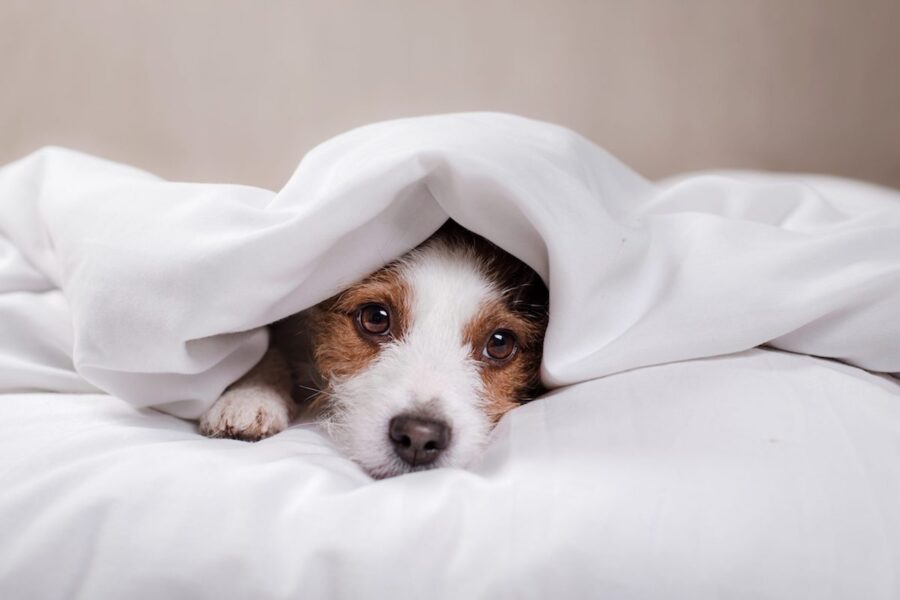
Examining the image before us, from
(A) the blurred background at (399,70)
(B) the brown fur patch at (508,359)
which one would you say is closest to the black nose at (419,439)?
(B) the brown fur patch at (508,359)

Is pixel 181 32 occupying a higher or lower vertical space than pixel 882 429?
higher

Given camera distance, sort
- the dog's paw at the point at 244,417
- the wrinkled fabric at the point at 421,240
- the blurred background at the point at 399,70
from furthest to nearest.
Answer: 1. the blurred background at the point at 399,70
2. the dog's paw at the point at 244,417
3. the wrinkled fabric at the point at 421,240

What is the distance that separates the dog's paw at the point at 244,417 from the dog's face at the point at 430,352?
0.27 ft

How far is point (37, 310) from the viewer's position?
Result: 120cm

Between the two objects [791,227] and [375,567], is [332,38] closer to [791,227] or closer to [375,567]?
[791,227]

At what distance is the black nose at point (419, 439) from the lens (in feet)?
3.44

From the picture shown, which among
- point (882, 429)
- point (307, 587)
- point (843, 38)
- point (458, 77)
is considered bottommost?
point (307, 587)

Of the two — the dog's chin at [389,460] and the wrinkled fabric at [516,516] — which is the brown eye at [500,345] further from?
the wrinkled fabric at [516,516]

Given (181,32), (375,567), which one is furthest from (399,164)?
(181,32)

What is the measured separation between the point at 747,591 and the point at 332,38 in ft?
5.78

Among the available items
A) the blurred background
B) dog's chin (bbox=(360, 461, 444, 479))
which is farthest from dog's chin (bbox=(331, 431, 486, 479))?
the blurred background

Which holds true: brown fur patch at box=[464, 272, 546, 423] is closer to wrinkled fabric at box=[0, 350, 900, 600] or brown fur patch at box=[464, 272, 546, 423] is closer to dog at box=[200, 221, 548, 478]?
dog at box=[200, 221, 548, 478]

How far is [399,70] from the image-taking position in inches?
82.6

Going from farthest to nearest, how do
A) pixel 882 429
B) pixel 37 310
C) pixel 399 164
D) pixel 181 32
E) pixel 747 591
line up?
pixel 181 32 < pixel 37 310 < pixel 399 164 < pixel 882 429 < pixel 747 591
